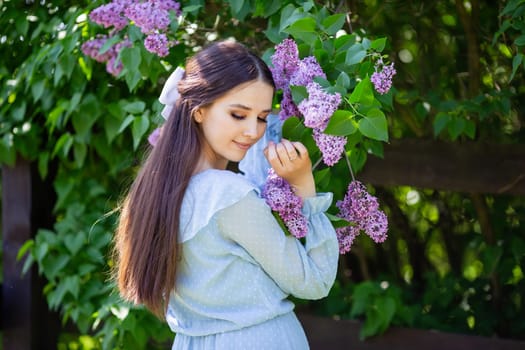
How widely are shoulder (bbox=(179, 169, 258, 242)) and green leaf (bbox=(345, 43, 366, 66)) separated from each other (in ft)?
1.08

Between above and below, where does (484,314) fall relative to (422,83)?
below

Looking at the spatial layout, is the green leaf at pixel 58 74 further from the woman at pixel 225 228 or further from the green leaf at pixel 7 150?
the woman at pixel 225 228

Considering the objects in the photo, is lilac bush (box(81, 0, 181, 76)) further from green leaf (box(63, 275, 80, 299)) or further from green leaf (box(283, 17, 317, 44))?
green leaf (box(63, 275, 80, 299))

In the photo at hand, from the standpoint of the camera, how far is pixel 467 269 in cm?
333

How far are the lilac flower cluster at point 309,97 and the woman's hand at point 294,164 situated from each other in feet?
0.19

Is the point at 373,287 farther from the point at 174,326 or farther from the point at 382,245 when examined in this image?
the point at 174,326

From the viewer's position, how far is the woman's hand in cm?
172

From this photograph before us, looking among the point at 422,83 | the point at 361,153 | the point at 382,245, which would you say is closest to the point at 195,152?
the point at 361,153

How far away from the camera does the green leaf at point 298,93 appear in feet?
5.64

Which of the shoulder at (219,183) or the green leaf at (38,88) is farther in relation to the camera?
the green leaf at (38,88)

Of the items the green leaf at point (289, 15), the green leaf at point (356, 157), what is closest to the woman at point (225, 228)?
the green leaf at point (289, 15)

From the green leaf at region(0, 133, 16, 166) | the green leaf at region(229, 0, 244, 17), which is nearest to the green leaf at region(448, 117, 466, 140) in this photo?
the green leaf at region(229, 0, 244, 17)

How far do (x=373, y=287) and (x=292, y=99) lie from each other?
1.19m

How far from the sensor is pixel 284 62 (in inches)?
72.1
